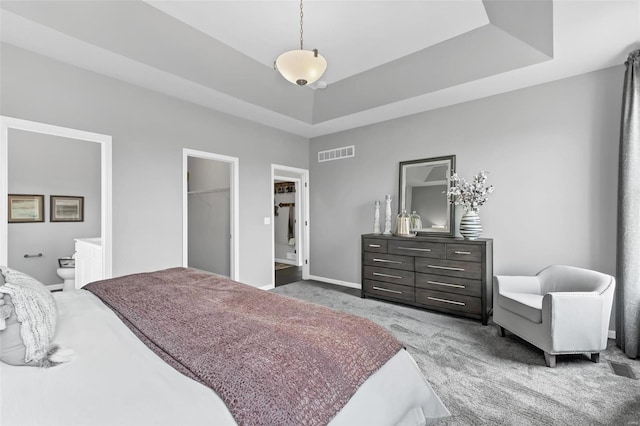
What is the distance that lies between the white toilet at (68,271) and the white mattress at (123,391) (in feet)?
11.8

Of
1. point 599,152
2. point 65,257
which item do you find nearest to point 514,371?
point 599,152

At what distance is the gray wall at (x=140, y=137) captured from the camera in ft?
8.85

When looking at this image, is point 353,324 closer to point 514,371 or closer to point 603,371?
point 514,371

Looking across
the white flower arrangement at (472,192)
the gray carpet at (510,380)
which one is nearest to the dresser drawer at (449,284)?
the gray carpet at (510,380)

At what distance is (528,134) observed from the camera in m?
3.36

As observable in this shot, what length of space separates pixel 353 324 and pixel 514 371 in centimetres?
170

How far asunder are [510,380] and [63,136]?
14.5ft

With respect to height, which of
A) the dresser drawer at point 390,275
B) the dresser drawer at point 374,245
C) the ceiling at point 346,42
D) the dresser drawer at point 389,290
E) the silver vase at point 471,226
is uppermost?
the ceiling at point 346,42

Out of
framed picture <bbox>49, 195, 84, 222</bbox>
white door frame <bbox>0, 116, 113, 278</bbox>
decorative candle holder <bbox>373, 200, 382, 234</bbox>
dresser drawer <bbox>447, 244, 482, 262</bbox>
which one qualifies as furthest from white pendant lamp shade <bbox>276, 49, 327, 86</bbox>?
framed picture <bbox>49, 195, 84, 222</bbox>

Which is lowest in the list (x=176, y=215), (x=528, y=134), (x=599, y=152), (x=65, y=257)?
(x=65, y=257)

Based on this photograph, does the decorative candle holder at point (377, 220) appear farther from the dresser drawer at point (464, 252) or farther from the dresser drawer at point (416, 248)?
the dresser drawer at point (464, 252)

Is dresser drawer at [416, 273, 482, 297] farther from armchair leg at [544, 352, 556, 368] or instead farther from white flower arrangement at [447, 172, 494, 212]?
armchair leg at [544, 352, 556, 368]

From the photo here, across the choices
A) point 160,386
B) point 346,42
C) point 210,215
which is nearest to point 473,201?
point 346,42

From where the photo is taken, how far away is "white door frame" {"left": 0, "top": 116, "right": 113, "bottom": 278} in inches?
99.3
